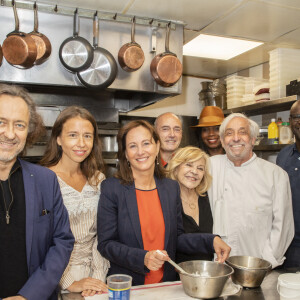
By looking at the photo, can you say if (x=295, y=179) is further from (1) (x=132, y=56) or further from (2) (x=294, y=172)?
(1) (x=132, y=56)

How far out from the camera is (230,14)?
8.05ft

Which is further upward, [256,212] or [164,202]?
[164,202]

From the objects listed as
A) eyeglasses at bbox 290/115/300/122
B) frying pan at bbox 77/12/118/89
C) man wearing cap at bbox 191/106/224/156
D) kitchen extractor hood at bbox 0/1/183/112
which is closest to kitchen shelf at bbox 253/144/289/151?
man wearing cap at bbox 191/106/224/156

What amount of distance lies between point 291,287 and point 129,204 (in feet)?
2.92

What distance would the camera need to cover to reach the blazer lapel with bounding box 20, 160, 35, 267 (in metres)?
1.44

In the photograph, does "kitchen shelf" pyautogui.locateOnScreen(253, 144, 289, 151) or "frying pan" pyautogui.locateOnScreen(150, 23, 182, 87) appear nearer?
Answer: "frying pan" pyautogui.locateOnScreen(150, 23, 182, 87)

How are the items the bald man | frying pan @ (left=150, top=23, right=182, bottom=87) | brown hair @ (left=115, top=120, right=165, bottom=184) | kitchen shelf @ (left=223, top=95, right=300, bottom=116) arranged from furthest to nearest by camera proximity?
kitchen shelf @ (left=223, top=95, right=300, bottom=116) → the bald man → frying pan @ (left=150, top=23, right=182, bottom=87) → brown hair @ (left=115, top=120, right=165, bottom=184)

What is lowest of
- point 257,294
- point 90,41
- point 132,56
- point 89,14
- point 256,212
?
point 257,294

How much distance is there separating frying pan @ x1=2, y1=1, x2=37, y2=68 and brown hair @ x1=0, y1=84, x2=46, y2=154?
20.2 inches

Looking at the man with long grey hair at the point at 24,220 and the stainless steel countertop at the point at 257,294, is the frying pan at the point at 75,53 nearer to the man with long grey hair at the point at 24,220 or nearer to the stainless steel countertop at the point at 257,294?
the man with long grey hair at the point at 24,220

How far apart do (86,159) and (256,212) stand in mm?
1209

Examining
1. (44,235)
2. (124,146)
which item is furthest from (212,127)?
(44,235)

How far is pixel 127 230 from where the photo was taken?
186cm

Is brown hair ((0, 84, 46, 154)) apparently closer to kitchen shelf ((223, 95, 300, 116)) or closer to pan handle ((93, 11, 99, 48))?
pan handle ((93, 11, 99, 48))
